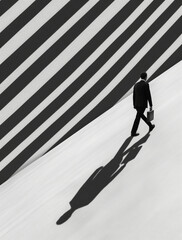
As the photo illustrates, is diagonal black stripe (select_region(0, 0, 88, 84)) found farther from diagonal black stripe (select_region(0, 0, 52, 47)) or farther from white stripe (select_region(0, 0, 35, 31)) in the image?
white stripe (select_region(0, 0, 35, 31))

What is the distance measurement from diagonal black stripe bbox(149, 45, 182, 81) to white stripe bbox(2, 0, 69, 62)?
2125mm

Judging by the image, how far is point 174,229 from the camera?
3.13m

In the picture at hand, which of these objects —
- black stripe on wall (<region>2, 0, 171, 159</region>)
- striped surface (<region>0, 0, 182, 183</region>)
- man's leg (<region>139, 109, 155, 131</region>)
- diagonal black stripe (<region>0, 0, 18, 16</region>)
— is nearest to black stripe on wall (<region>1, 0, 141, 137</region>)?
striped surface (<region>0, 0, 182, 183</region>)

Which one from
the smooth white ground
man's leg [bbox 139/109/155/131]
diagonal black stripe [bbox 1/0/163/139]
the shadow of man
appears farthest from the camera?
diagonal black stripe [bbox 1/0/163/139]

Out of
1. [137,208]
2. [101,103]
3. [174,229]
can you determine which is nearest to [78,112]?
[101,103]

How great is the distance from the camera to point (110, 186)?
4348 millimetres

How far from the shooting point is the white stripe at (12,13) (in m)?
7.40

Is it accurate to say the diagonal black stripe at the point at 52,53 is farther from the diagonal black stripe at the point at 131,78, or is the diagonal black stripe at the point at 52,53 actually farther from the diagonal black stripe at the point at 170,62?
the diagonal black stripe at the point at 170,62

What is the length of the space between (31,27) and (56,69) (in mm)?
839

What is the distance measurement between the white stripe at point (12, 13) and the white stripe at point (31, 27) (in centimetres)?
24

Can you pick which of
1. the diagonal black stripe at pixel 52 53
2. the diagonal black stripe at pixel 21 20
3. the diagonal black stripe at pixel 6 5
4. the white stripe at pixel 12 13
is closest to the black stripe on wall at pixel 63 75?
the diagonal black stripe at pixel 52 53

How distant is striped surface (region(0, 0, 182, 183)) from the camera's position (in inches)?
293

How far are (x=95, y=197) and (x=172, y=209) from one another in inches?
41.8

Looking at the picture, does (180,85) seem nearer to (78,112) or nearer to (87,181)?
(78,112)
